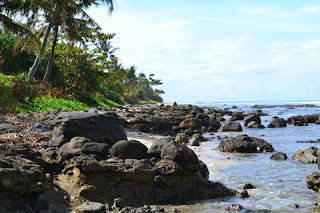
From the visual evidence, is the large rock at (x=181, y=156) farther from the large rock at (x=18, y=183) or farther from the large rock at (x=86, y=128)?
the large rock at (x=18, y=183)

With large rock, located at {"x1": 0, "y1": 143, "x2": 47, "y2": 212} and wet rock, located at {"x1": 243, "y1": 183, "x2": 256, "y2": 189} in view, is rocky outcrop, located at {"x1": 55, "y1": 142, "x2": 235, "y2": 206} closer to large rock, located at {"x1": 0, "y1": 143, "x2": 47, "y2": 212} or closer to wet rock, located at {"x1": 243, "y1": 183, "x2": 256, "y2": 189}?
large rock, located at {"x1": 0, "y1": 143, "x2": 47, "y2": 212}

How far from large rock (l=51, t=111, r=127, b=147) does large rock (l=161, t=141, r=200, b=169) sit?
6.67 ft

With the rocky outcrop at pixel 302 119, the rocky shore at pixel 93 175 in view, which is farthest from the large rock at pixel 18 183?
the rocky outcrop at pixel 302 119

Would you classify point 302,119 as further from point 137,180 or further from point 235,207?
point 137,180

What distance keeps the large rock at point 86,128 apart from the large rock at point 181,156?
2033 mm

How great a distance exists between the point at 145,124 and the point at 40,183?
12848mm

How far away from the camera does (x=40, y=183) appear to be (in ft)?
14.6

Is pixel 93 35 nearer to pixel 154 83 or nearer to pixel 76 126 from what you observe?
pixel 76 126

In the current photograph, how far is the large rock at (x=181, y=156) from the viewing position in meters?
6.30

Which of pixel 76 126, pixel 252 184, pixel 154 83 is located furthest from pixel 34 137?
pixel 154 83

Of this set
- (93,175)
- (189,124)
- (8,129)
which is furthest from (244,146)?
(93,175)

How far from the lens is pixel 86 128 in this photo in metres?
8.05

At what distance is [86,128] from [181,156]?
2.69 metres

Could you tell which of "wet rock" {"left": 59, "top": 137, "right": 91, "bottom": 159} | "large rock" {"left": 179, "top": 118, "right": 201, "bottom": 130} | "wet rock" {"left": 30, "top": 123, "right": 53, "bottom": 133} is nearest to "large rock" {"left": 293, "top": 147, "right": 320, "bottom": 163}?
"wet rock" {"left": 59, "top": 137, "right": 91, "bottom": 159}
